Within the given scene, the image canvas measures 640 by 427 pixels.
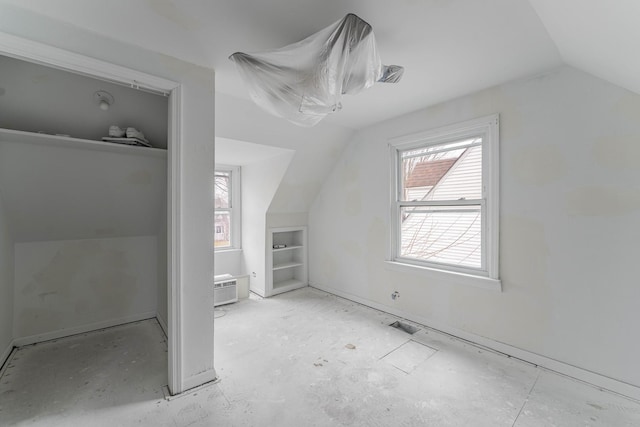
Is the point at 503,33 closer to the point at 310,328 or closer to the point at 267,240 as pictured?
the point at 310,328

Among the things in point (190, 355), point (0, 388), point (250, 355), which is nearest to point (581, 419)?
point (250, 355)

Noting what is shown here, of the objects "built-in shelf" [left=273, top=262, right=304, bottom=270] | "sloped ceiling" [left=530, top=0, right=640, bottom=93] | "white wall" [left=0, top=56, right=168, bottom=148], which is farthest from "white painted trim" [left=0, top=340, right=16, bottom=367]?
"sloped ceiling" [left=530, top=0, right=640, bottom=93]

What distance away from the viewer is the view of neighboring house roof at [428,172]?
2641 mm

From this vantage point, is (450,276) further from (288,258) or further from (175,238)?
(288,258)

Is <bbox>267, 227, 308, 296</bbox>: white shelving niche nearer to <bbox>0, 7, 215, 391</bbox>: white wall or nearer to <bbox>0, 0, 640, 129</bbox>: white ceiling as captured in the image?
<bbox>0, 7, 215, 391</bbox>: white wall

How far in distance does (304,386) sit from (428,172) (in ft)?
7.36

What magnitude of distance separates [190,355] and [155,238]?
1672mm

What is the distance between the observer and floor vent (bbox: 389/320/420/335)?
8.70 ft

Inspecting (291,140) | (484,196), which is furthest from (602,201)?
(291,140)

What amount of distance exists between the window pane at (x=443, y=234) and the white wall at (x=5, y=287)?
3.52 metres

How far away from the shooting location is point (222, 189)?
13.5 feet

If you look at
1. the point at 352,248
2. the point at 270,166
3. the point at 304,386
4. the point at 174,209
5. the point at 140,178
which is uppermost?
the point at 270,166

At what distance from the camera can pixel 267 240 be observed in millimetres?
3682

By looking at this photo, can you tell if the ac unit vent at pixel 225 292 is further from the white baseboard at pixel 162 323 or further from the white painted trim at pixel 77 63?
the white painted trim at pixel 77 63
